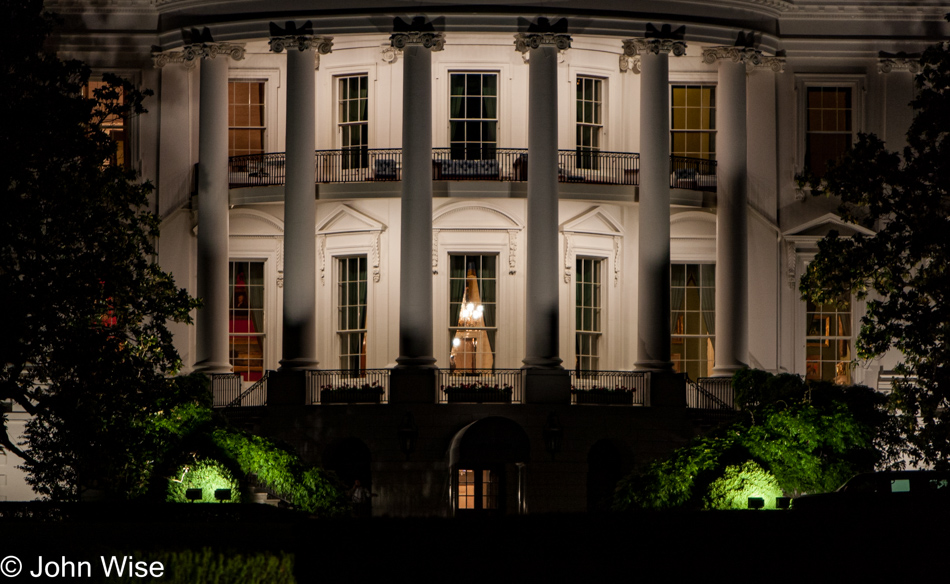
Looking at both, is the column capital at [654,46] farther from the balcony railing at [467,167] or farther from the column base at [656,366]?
the column base at [656,366]

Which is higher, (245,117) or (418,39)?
(418,39)

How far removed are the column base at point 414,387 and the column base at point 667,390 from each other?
5.25 m

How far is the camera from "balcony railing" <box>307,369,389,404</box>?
39812 mm

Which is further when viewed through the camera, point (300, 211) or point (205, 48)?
point (205, 48)

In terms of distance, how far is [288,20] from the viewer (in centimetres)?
4106

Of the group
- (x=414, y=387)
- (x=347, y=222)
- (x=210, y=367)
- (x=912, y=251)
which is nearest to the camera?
(x=912, y=251)

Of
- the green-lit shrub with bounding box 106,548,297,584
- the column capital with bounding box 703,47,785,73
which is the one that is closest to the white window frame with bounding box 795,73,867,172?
the column capital with bounding box 703,47,785,73

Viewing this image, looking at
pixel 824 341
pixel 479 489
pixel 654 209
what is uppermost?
pixel 654 209

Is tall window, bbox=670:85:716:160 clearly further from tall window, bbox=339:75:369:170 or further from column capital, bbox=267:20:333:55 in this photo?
column capital, bbox=267:20:333:55

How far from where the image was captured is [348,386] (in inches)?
1601

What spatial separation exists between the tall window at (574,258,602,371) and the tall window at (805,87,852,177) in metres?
6.61

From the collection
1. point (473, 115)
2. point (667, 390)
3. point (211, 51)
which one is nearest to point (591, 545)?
point (667, 390)

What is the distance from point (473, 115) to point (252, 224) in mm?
6455

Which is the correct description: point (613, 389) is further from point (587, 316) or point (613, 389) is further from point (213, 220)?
point (213, 220)
